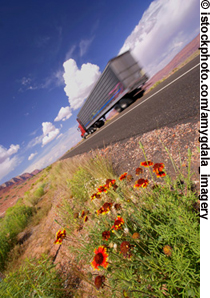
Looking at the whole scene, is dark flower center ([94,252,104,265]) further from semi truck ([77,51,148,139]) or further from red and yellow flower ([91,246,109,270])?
semi truck ([77,51,148,139])

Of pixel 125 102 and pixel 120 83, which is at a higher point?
pixel 120 83

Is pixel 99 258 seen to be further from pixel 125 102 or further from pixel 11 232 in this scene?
pixel 125 102

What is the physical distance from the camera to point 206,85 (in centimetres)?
124

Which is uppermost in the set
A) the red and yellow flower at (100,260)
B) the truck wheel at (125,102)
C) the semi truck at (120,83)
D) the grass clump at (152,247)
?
the semi truck at (120,83)

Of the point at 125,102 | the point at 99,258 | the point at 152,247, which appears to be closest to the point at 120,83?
the point at 125,102

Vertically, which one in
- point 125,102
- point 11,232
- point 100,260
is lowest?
point 11,232

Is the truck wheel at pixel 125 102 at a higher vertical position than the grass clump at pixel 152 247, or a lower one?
higher

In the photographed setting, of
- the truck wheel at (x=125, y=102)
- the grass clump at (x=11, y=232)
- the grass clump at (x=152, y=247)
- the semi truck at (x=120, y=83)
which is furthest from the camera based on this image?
the truck wheel at (x=125, y=102)

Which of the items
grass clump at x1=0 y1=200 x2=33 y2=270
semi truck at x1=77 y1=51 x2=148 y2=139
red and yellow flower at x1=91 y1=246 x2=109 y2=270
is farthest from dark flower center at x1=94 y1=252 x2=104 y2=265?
semi truck at x1=77 y1=51 x2=148 y2=139

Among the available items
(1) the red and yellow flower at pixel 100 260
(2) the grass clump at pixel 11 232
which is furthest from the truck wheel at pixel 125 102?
(1) the red and yellow flower at pixel 100 260

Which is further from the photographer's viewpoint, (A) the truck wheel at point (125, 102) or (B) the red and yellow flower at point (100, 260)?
(A) the truck wheel at point (125, 102)

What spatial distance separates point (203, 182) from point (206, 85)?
87cm

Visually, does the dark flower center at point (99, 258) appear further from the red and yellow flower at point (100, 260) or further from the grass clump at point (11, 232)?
the grass clump at point (11, 232)

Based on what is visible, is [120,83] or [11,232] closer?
[11,232]
